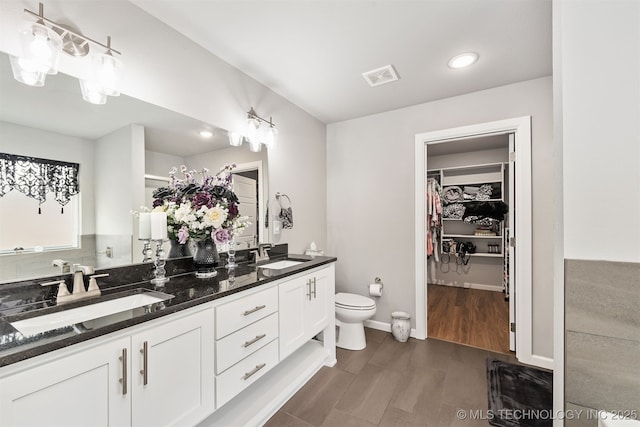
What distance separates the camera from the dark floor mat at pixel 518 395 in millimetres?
1592

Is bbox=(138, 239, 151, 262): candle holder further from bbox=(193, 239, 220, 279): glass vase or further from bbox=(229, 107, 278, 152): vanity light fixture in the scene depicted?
bbox=(229, 107, 278, 152): vanity light fixture

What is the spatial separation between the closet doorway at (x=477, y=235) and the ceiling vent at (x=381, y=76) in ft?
2.36

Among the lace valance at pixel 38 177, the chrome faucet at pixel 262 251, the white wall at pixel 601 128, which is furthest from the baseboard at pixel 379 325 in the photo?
the lace valance at pixel 38 177

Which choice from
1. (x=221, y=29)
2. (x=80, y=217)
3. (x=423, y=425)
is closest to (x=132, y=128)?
(x=80, y=217)

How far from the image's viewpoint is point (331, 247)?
3219 mm

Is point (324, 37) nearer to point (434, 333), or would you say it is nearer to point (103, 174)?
point (103, 174)

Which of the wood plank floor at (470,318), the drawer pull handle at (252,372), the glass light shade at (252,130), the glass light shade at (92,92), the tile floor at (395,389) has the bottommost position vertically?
the wood plank floor at (470,318)

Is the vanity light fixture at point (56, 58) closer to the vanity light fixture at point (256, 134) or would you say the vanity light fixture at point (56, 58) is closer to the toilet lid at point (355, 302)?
the vanity light fixture at point (256, 134)

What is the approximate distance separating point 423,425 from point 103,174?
231 cm

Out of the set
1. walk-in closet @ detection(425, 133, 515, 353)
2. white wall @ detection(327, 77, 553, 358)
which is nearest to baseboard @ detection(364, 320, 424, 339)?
white wall @ detection(327, 77, 553, 358)

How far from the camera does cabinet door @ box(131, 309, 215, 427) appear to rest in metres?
1.00

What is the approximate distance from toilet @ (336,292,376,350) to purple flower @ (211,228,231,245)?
1.29m

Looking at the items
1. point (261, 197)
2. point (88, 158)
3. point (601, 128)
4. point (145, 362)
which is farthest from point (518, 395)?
point (88, 158)

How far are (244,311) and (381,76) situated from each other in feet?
6.74
